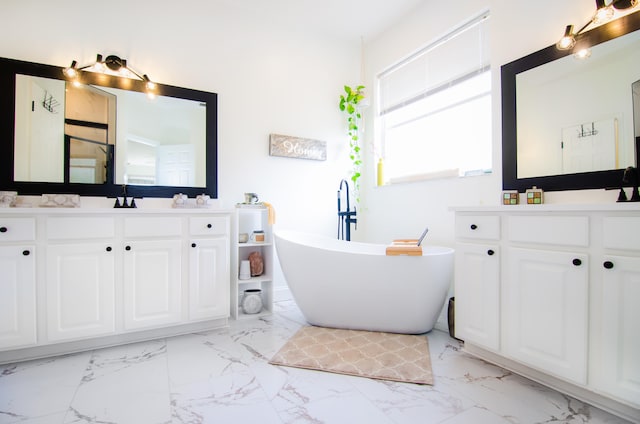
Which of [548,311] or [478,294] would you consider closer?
[548,311]

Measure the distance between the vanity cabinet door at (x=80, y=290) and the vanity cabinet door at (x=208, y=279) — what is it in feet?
1.60

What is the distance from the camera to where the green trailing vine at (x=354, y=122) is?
3.36 metres

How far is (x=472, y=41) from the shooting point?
2.36 meters

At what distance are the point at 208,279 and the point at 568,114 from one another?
258 cm

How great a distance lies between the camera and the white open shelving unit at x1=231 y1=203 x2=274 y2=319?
255 centimetres

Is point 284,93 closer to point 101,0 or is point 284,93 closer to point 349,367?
point 101,0

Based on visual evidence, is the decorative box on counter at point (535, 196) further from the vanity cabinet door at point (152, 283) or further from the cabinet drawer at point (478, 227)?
the vanity cabinet door at point (152, 283)

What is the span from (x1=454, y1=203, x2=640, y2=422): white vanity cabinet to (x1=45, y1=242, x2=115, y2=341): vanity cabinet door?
228cm

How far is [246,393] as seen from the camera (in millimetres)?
1497

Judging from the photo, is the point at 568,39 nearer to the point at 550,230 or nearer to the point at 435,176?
the point at 550,230

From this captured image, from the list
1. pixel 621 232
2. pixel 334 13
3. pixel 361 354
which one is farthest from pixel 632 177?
pixel 334 13

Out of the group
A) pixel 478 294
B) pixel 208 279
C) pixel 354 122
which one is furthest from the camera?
pixel 354 122

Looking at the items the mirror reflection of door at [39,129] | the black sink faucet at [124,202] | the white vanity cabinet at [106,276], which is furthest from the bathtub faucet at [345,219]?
the mirror reflection of door at [39,129]

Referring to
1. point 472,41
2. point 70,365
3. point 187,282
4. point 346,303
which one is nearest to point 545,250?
point 346,303
